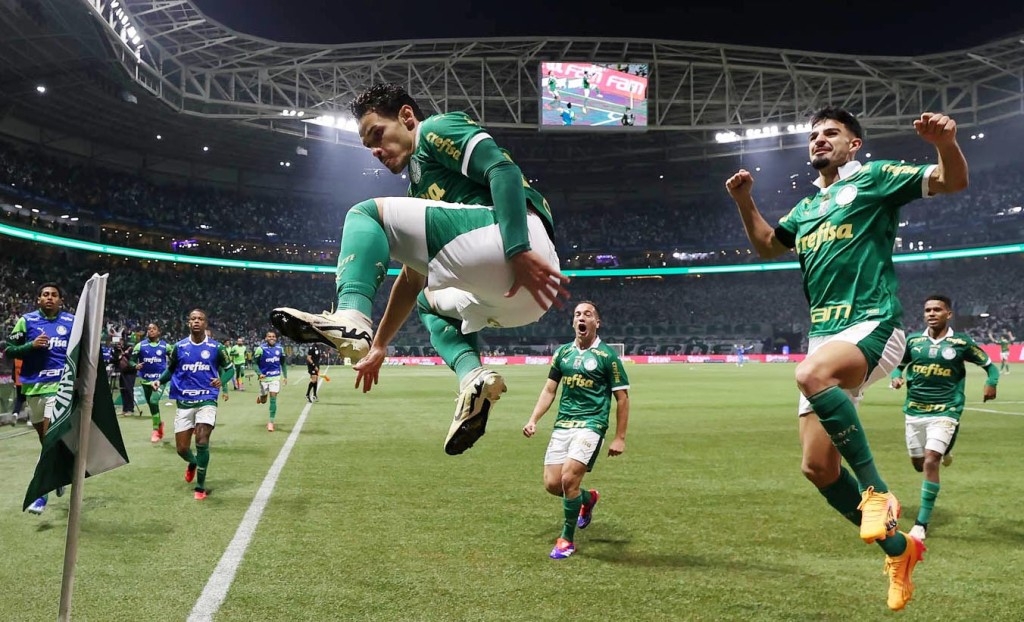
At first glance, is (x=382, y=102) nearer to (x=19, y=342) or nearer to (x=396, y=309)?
(x=396, y=309)

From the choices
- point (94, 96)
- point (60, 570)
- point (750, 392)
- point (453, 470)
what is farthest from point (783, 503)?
point (94, 96)

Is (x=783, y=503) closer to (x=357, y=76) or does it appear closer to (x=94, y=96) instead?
(x=357, y=76)

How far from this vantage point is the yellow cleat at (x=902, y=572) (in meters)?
4.13

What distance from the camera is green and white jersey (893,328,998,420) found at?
326 inches

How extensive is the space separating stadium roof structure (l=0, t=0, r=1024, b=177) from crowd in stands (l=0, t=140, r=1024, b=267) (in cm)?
368

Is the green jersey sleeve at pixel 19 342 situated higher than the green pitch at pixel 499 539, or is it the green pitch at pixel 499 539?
the green jersey sleeve at pixel 19 342

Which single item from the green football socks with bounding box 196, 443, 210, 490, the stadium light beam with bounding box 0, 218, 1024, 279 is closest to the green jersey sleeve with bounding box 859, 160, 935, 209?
the green football socks with bounding box 196, 443, 210, 490

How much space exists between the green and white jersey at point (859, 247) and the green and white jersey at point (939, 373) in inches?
182

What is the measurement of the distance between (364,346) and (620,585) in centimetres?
389

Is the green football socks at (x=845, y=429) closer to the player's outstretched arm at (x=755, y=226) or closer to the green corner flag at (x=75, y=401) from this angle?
the player's outstretched arm at (x=755, y=226)

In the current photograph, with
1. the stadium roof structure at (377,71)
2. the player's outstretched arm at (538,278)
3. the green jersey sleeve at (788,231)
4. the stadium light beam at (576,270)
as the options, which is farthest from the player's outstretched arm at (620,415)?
the stadium light beam at (576,270)

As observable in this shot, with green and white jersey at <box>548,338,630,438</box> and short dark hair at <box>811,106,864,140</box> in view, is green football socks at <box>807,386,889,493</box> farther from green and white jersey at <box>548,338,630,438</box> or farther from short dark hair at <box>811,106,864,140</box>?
green and white jersey at <box>548,338,630,438</box>

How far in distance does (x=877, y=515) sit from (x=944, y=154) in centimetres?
184

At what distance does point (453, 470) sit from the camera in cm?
1138
